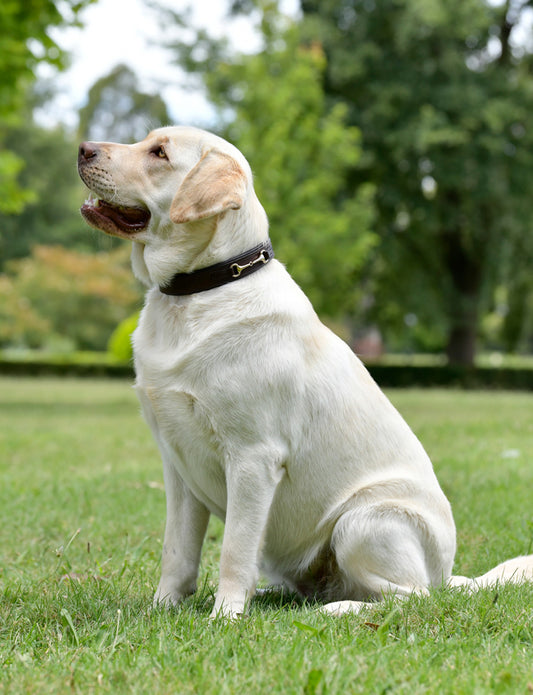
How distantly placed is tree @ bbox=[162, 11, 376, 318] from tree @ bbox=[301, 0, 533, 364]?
51.3 inches

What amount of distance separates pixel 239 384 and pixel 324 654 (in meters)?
0.96

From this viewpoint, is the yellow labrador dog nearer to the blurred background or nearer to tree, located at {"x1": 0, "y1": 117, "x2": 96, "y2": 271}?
the blurred background

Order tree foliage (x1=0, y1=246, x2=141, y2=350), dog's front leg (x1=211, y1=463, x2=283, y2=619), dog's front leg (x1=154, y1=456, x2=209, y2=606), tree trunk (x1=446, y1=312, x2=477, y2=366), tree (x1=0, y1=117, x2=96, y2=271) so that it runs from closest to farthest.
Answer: dog's front leg (x1=211, y1=463, x2=283, y2=619)
dog's front leg (x1=154, y1=456, x2=209, y2=606)
tree trunk (x1=446, y1=312, x2=477, y2=366)
tree foliage (x1=0, y1=246, x2=141, y2=350)
tree (x1=0, y1=117, x2=96, y2=271)

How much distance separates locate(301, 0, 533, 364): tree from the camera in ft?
61.2

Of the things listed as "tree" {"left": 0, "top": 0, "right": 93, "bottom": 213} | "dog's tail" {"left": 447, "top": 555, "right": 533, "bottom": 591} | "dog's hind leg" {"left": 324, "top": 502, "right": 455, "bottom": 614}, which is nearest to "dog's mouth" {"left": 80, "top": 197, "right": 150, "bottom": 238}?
"dog's hind leg" {"left": 324, "top": 502, "right": 455, "bottom": 614}

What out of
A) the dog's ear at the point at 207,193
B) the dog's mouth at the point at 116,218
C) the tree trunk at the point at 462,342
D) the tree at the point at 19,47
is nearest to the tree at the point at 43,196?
the tree trunk at the point at 462,342

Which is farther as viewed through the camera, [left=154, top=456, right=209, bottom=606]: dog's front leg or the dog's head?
[left=154, top=456, right=209, bottom=606]: dog's front leg

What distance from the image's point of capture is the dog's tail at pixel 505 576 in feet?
10.5

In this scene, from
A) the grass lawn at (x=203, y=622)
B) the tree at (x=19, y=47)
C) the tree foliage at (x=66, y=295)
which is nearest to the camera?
the grass lawn at (x=203, y=622)

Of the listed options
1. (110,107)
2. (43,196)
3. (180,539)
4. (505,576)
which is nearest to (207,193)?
(180,539)

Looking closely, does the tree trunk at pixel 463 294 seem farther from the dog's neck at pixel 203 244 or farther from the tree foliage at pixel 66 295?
the dog's neck at pixel 203 244

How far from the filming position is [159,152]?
305cm

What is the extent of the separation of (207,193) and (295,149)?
1495 cm

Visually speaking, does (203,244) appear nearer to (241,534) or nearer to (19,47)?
(241,534)
